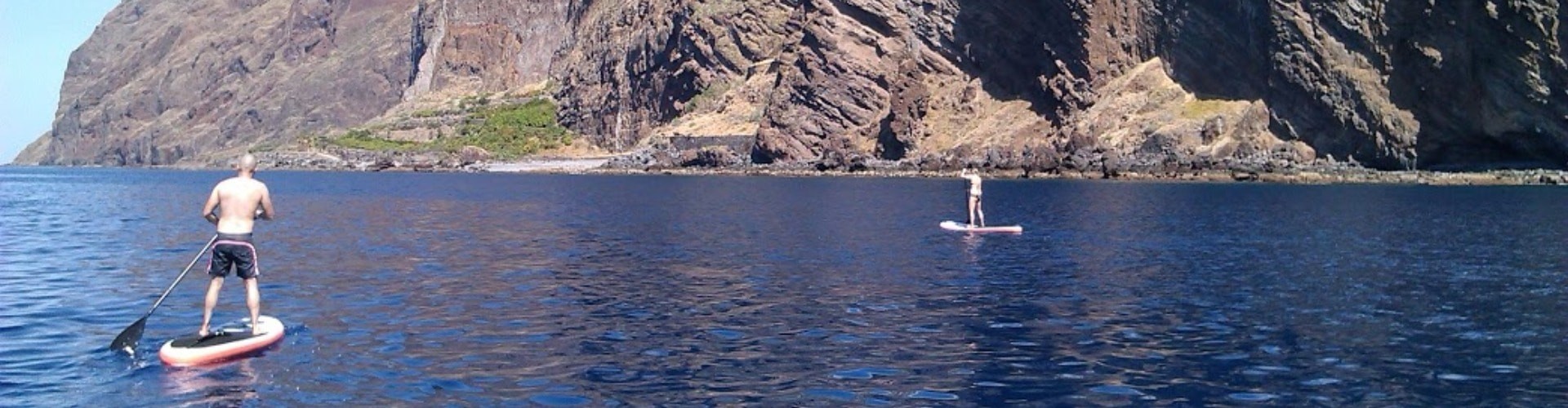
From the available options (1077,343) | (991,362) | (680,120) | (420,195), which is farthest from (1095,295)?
(680,120)

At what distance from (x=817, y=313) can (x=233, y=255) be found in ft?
31.5

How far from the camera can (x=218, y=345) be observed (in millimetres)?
20578

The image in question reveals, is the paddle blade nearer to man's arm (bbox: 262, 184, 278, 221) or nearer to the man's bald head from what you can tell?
man's arm (bbox: 262, 184, 278, 221)

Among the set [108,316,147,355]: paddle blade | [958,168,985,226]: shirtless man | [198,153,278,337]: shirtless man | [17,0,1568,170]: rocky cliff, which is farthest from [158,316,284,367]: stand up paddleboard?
[17,0,1568,170]: rocky cliff

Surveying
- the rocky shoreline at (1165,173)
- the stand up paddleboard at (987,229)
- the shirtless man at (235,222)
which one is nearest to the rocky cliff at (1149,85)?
the rocky shoreline at (1165,173)

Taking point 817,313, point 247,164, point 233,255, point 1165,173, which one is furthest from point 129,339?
point 1165,173

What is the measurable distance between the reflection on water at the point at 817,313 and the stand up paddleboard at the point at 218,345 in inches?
14.3

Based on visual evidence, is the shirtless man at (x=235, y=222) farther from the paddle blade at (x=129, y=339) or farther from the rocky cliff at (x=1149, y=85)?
the rocky cliff at (x=1149, y=85)

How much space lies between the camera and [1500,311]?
26.7 metres

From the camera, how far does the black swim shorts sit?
68.6ft

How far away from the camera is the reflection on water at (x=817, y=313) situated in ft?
62.3

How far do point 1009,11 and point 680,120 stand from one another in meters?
48.6

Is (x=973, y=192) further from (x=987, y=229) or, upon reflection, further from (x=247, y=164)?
(x=247, y=164)

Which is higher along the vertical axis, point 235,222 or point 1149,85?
point 1149,85
